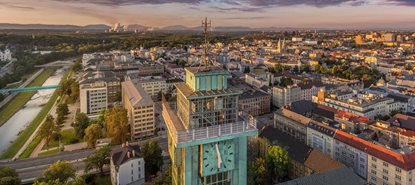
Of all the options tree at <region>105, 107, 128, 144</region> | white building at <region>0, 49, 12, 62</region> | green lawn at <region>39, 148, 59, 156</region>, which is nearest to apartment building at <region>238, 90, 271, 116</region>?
tree at <region>105, 107, 128, 144</region>

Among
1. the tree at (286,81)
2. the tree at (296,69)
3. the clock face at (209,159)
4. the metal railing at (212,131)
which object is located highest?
the metal railing at (212,131)

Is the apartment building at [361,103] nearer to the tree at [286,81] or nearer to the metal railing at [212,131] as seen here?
the tree at [286,81]

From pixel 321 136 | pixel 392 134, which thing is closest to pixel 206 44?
pixel 321 136

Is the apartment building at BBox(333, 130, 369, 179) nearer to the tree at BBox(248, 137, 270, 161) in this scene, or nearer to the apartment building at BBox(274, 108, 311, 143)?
the apartment building at BBox(274, 108, 311, 143)

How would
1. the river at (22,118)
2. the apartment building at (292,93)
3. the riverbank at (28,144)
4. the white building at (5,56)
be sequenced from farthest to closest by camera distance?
the white building at (5,56) < the apartment building at (292,93) < the river at (22,118) < the riverbank at (28,144)

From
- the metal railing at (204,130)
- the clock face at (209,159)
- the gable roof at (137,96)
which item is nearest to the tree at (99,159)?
the gable roof at (137,96)

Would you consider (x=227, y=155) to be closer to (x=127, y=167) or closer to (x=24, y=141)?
(x=127, y=167)

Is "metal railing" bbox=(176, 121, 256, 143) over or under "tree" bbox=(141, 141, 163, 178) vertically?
over
